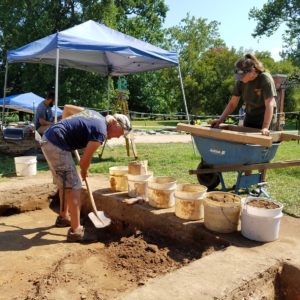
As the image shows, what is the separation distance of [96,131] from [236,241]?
5.53 ft

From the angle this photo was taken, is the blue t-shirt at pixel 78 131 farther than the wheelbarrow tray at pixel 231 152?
No

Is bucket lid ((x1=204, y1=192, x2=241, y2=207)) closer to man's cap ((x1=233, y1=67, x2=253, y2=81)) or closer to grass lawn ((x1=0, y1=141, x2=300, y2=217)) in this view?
grass lawn ((x1=0, y1=141, x2=300, y2=217))

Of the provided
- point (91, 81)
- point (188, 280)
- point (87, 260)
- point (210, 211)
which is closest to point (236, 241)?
point (210, 211)

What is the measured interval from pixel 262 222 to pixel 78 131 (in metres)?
1.98

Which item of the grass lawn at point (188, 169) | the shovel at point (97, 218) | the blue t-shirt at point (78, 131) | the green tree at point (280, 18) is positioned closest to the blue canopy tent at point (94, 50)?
the grass lawn at point (188, 169)

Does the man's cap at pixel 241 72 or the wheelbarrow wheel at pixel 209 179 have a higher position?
the man's cap at pixel 241 72

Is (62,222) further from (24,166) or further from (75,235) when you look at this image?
(24,166)

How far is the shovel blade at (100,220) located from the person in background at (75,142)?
24 centimetres

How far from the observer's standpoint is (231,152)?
13.8ft

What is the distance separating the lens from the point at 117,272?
3283 mm

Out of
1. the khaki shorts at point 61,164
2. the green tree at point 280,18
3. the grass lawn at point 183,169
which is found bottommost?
the grass lawn at point 183,169

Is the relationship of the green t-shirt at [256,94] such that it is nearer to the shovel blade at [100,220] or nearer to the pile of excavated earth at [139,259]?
the pile of excavated earth at [139,259]

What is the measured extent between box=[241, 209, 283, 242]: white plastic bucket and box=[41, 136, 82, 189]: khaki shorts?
1.83 metres

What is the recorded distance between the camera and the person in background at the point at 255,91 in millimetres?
4246
